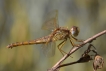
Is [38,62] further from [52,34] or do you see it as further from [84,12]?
[52,34]

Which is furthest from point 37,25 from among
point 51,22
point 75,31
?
point 75,31

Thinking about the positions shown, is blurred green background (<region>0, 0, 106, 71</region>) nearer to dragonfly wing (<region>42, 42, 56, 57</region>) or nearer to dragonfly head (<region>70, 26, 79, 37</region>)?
dragonfly wing (<region>42, 42, 56, 57</region>)

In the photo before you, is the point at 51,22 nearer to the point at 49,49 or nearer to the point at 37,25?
the point at 49,49

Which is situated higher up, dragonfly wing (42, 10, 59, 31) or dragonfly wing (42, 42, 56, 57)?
dragonfly wing (42, 10, 59, 31)

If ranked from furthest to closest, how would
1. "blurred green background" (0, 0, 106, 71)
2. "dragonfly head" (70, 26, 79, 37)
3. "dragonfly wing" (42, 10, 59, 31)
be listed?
"blurred green background" (0, 0, 106, 71)
"dragonfly wing" (42, 10, 59, 31)
"dragonfly head" (70, 26, 79, 37)

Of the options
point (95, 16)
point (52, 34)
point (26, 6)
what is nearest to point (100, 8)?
point (95, 16)

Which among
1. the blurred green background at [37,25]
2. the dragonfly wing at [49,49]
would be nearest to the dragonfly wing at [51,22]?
the dragonfly wing at [49,49]

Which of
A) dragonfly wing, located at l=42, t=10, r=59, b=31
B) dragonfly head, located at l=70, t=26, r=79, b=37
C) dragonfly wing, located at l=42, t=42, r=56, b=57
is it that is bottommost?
dragonfly wing, located at l=42, t=42, r=56, b=57

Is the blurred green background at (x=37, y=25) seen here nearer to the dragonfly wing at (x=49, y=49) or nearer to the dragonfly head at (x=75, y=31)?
the dragonfly wing at (x=49, y=49)

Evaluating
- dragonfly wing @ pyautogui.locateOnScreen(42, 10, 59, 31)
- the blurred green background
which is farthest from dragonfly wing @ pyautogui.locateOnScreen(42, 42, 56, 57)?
the blurred green background
